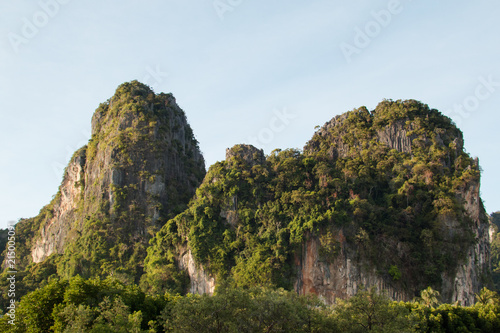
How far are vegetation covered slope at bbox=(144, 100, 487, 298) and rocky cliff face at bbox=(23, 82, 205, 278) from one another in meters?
3.97

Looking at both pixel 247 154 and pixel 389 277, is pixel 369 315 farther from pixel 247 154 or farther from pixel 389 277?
pixel 247 154

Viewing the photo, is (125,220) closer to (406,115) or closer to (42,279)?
(42,279)

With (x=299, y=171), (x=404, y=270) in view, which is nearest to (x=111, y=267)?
(x=299, y=171)

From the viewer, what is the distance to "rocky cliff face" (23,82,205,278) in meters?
49.8

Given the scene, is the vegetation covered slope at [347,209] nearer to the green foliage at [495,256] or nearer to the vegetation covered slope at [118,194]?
the vegetation covered slope at [118,194]

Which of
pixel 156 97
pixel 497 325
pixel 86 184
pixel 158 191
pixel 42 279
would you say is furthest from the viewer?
pixel 156 97

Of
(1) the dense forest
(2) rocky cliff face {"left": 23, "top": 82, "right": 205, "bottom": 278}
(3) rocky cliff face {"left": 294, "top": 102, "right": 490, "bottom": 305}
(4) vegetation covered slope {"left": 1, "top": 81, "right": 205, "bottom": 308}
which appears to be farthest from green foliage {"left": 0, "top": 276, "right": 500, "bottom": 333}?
(2) rocky cliff face {"left": 23, "top": 82, "right": 205, "bottom": 278}

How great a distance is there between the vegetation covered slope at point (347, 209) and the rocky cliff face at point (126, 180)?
3.97m

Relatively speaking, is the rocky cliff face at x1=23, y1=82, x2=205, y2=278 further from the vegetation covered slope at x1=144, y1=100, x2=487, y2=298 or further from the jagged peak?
the jagged peak

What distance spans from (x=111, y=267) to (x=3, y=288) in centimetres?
1072

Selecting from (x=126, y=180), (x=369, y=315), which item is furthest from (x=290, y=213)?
(x=369, y=315)

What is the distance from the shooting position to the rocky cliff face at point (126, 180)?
49.8 meters

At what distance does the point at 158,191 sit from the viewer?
171 feet

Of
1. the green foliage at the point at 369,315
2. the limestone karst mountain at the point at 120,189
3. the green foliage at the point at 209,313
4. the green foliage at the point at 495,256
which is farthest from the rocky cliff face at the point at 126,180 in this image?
the green foliage at the point at 495,256
